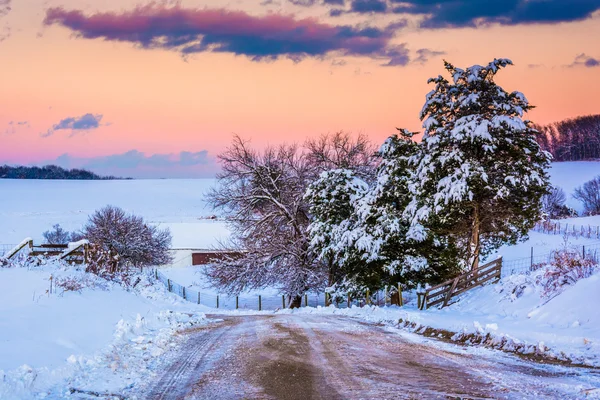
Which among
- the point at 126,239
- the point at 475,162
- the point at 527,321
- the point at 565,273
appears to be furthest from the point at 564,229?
the point at 527,321

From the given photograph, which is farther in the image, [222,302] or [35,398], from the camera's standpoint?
[222,302]

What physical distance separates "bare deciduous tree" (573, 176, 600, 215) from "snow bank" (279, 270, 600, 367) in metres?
92.2

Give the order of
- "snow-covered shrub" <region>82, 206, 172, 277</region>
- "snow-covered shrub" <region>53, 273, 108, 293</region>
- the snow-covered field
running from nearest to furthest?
the snow-covered field < "snow-covered shrub" <region>53, 273, 108, 293</region> < "snow-covered shrub" <region>82, 206, 172, 277</region>

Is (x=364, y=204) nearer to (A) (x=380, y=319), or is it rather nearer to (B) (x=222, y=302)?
(A) (x=380, y=319)

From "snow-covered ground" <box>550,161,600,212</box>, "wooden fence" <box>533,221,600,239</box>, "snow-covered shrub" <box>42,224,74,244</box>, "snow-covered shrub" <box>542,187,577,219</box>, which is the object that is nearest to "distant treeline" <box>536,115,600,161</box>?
"snow-covered ground" <box>550,161,600,212</box>

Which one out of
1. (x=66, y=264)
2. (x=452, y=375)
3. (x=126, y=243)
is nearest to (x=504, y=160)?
(x=452, y=375)

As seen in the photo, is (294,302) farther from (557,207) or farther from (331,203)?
(557,207)

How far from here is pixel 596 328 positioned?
1157 centimetres

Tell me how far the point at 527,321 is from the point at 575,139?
6175 inches

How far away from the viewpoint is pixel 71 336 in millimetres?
11406

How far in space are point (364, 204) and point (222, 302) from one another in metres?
29.2

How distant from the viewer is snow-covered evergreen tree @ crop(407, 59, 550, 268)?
23672 millimetres

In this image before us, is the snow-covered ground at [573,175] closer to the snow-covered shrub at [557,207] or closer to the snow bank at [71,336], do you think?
the snow-covered shrub at [557,207]

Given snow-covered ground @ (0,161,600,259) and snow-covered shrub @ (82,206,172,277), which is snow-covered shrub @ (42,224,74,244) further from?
snow-covered shrub @ (82,206,172,277)
